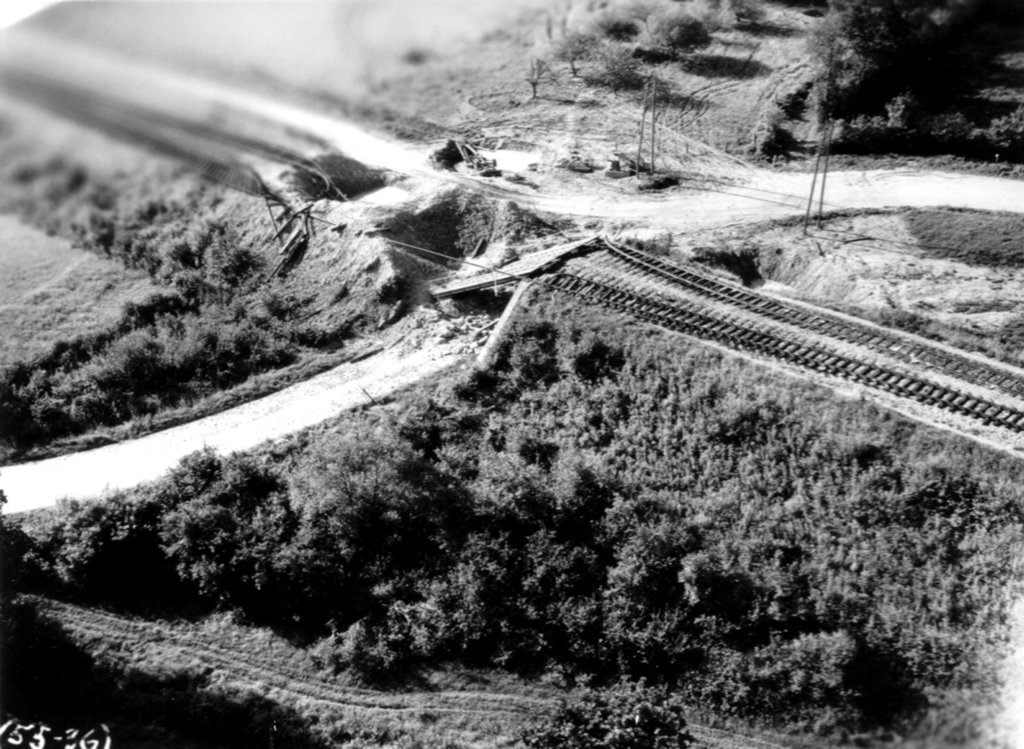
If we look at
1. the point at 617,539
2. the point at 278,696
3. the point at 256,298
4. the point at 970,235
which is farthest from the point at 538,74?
the point at 278,696

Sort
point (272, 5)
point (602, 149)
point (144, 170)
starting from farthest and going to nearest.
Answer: point (602, 149) → point (272, 5) → point (144, 170)

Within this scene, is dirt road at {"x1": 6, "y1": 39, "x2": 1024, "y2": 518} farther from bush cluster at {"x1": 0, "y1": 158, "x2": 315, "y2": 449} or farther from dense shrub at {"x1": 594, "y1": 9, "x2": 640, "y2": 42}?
dense shrub at {"x1": 594, "y1": 9, "x2": 640, "y2": 42}

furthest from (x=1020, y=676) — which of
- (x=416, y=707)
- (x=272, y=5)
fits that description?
(x=272, y=5)

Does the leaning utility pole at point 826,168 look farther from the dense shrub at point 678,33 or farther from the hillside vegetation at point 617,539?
the hillside vegetation at point 617,539

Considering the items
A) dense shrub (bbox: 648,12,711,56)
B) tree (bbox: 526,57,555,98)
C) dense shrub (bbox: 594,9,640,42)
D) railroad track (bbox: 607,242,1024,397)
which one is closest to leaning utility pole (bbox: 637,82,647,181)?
dense shrub (bbox: 648,12,711,56)

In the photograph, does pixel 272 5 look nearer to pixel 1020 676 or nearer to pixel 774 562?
pixel 774 562
